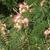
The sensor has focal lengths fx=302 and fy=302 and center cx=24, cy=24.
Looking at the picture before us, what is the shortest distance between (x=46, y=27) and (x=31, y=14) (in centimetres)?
34

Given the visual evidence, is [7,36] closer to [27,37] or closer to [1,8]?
[27,37]

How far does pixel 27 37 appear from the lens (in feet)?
13.2

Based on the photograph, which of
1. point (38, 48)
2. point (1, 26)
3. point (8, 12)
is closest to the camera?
point (38, 48)

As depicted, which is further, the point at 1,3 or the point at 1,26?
the point at 1,3

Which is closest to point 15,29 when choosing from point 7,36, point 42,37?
point 7,36

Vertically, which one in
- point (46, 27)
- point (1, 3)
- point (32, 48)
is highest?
point (1, 3)

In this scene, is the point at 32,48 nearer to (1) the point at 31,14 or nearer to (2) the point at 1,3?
(1) the point at 31,14

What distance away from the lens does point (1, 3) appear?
514 cm

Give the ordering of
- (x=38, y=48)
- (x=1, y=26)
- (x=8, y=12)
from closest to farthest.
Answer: (x=38, y=48) < (x=1, y=26) < (x=8, y=12)

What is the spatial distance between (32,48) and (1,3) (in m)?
1.45

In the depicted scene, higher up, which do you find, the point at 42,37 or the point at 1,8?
the point at 1,8

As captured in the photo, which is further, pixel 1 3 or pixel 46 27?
pixel 1 3

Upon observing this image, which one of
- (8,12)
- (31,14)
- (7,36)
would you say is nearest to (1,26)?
(7,36)

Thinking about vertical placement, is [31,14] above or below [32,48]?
above
